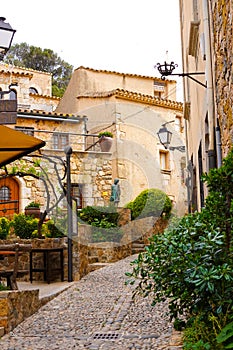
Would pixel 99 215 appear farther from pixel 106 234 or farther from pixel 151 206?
pixel 151 206

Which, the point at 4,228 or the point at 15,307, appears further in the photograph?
the point at 4,228

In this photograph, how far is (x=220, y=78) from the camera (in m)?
5.33

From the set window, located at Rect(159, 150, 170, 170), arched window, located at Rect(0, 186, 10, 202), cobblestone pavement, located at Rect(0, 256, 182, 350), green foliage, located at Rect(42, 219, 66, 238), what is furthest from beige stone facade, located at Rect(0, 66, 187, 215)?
cobblestone pavement, located at Rect(0, 256, 182, 350)

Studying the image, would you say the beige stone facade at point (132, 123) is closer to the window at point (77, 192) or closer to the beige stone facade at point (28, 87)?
the window at point (77, 192)

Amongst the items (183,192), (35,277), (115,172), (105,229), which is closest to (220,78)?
(35,277)

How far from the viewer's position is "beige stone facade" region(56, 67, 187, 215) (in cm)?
2211

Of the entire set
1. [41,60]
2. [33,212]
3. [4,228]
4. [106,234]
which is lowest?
[106,234]

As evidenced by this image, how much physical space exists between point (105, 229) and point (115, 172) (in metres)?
8.35

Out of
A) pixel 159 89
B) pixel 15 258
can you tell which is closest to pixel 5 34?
pixel 15 258

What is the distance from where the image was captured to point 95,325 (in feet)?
18.9

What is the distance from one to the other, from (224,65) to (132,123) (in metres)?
18.1

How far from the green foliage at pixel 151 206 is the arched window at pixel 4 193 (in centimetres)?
592

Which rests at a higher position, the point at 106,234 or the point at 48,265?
the point at 106,234

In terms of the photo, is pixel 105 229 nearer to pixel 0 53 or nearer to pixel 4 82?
pixel 0 53
